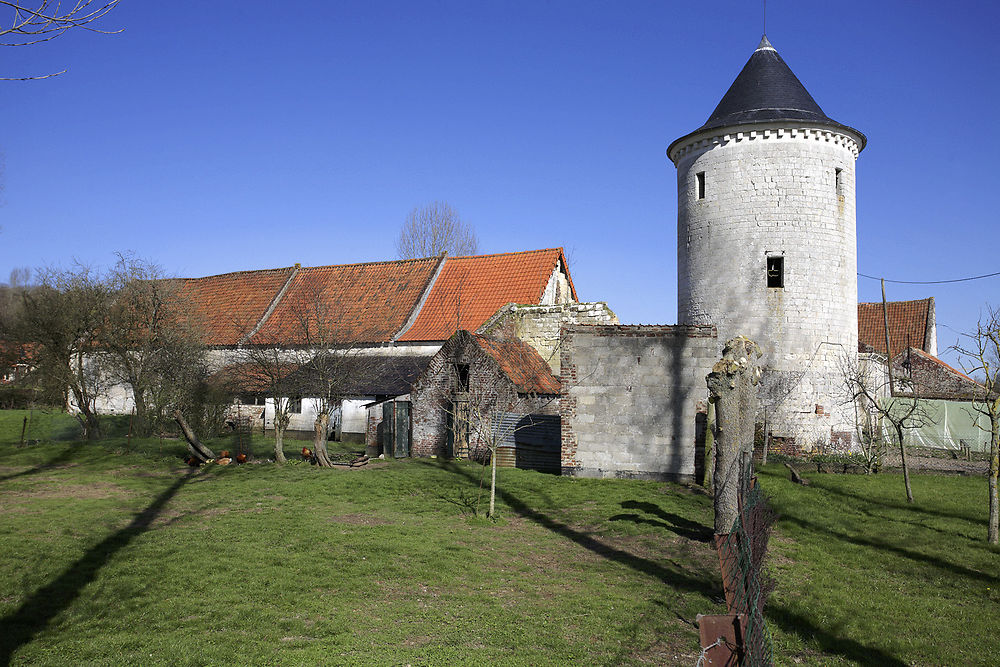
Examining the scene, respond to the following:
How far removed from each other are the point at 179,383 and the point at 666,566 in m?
18.2

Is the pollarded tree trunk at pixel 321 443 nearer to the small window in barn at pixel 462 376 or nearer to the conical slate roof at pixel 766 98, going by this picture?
the small window in barn at pixel 462 376

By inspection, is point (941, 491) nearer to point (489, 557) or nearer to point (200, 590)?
point (489, 557)

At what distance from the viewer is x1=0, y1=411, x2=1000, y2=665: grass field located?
6.46m

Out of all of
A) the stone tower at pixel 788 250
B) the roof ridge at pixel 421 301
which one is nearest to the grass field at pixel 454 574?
the stone tower at pixel 788 250

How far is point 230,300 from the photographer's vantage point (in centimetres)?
3616

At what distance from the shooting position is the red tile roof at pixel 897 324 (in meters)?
35.4

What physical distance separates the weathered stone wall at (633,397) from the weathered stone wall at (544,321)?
6.81 metres

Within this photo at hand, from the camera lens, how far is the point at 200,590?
7.92 m

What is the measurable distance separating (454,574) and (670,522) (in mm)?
4689

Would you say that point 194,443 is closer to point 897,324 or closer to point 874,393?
point 874,393

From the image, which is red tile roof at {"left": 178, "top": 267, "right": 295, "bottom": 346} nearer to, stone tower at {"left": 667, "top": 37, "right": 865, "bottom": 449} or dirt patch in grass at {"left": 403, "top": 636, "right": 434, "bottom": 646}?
stone tower at {"left": 667, "top": 37, "right": 865, "bottom": 449}

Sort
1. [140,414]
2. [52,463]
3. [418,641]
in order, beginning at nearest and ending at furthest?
[418,641] < [52,463] < [140,414]

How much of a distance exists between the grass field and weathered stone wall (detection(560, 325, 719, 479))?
2.94ft

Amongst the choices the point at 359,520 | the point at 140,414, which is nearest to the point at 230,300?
the point at 140,414
